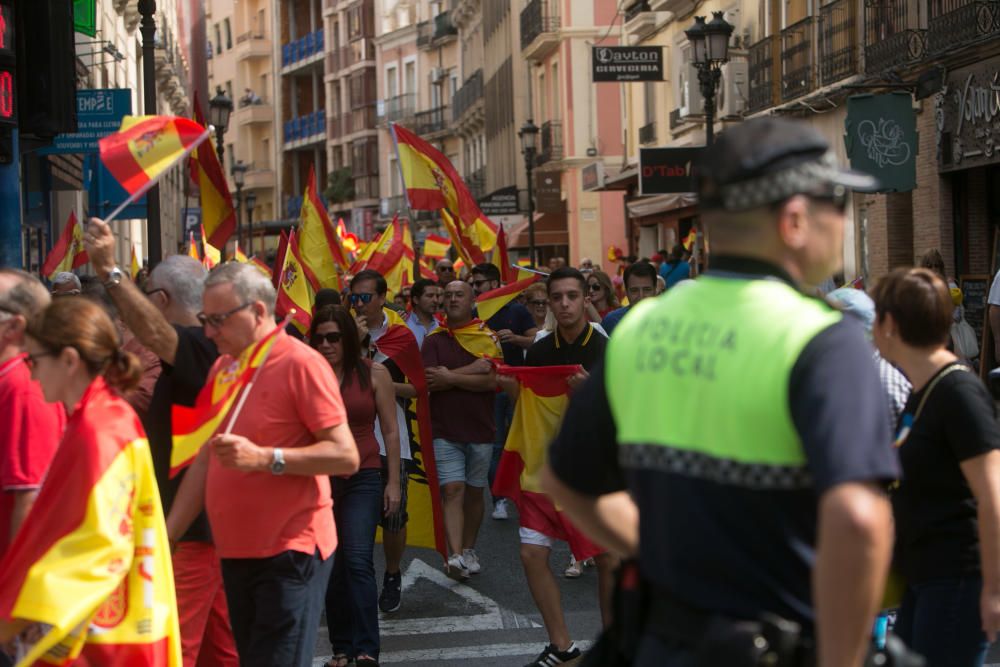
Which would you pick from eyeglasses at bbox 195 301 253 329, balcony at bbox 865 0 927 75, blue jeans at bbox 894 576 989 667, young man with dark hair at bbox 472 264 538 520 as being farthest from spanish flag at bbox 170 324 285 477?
balcony at bbox 865 0 927 75

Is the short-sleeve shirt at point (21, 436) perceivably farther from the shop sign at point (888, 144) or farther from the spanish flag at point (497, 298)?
the shop sign at point (888, 144)

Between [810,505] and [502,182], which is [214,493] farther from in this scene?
[502,182]

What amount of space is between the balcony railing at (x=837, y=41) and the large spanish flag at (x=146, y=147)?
1777cm

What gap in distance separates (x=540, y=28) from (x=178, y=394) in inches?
1704

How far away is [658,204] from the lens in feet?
114

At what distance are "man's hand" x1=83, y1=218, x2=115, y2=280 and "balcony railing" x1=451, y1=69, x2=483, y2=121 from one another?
58.7m

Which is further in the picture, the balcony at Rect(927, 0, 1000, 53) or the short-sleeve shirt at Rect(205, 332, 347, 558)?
the balcony at Rect(927, 0, 1000, 53)

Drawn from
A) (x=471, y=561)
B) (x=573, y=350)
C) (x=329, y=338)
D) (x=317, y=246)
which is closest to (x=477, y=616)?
(x=471, y=561)

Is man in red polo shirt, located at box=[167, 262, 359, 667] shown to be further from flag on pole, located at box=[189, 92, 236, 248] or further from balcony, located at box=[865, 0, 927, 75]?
balcony, located at box=[865, 0, 927, 75]

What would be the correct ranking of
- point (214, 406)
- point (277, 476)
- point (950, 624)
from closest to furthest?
point (950, 624) → point (214, 406) → point (277, 476)

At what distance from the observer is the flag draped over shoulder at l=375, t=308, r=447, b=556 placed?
9.12 metres

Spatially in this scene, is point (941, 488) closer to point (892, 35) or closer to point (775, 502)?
point (775, 502)

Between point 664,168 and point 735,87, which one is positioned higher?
point 735,87

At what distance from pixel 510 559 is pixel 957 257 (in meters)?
13.1
